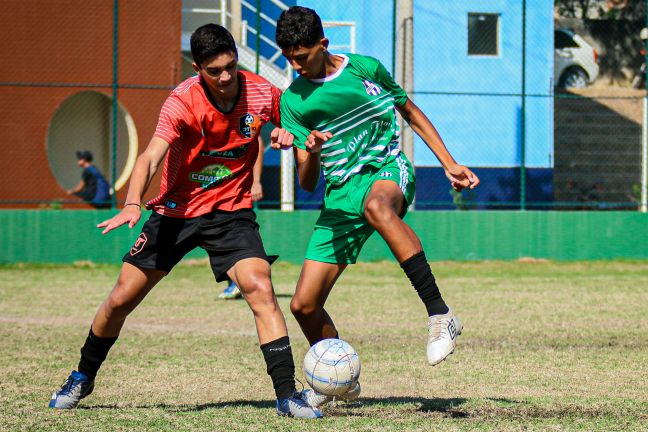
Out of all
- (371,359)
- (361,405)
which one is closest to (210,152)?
(361,405)

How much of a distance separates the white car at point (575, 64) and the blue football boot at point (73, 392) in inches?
945

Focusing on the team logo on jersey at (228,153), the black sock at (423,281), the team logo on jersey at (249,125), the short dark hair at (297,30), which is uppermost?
the short dark hair at (297,30)

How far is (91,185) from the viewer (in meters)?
19.0

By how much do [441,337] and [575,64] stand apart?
25131 mm

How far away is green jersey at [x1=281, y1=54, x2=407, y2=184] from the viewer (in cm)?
618

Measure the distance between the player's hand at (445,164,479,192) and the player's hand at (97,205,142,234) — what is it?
5.73 ft

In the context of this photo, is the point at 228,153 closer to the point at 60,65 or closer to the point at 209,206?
the point at 209,206

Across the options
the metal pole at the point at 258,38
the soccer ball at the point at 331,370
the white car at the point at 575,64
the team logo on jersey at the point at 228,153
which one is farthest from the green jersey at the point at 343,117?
the white car at the point at 575,64

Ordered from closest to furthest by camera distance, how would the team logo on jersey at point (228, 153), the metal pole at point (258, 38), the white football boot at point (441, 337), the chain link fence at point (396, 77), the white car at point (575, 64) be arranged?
the white football boot at point (441, 337) < the team logo on jersey at point (228, 153) < the metal pole at point (258, 38) < the chain link fence at point (396, 77) < the white car at point (575, 64)

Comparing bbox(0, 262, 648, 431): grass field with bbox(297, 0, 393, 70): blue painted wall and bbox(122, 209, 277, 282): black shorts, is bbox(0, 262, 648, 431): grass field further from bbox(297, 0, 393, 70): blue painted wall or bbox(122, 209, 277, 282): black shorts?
bbox(297, 0, 393, 70): blue painted wall

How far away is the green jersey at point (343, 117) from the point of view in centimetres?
618

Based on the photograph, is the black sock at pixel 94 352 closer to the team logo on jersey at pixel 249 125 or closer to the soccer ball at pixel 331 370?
the soccer ball at pixel 331 370

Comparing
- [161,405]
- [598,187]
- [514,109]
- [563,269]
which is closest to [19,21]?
[514,109]

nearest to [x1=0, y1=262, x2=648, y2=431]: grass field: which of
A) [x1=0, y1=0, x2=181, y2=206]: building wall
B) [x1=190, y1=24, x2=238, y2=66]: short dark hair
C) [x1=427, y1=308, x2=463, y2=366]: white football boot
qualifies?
[x1=427, y1=308, x2=463, y2=366]: white football boot
